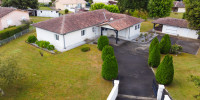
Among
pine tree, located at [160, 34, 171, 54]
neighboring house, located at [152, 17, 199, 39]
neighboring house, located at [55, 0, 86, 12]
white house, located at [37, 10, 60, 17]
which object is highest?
neighboring house, located at [55, 0, 86, 12]

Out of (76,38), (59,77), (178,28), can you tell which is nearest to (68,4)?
(76,38)

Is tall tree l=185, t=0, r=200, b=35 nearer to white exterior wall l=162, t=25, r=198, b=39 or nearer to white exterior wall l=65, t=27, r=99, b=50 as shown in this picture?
white exterior wall l=162, t=25, r=198, b=39

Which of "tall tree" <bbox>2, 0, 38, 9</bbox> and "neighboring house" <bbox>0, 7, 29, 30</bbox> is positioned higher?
"tall tree" <bbox>2, 0, 38, 9</bbox>

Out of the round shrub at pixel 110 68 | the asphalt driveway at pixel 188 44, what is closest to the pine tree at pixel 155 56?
the round shrub at pixel 110 68

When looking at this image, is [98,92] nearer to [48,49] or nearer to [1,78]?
[1,78]

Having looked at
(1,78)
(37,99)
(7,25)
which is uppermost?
(7,25)

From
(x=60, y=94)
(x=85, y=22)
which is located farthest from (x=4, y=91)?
(x=85, y=22)

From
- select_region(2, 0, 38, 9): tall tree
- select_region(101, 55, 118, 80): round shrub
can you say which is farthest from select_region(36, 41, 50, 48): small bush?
select_region(2, 0, 38, 9): tall tree

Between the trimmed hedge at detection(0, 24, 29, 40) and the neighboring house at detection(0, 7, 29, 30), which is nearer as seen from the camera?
the trimmed hedge at detection(0, 24, 29, 40)
